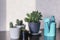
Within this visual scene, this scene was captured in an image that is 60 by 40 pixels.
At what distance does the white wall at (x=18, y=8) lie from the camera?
6.47ft

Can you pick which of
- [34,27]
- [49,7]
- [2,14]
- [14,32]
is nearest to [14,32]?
[14,32]

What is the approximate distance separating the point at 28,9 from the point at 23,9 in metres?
0.06

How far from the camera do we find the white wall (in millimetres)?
1973

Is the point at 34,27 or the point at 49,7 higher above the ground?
the point at 49,7

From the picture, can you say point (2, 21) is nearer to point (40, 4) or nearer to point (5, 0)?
point (5, 0)

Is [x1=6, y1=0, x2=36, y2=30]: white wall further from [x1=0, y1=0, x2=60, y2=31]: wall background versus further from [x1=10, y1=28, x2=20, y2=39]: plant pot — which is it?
[x1=10, y1=28, x2=20, y2=39]: plant pot

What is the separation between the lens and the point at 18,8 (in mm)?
1990

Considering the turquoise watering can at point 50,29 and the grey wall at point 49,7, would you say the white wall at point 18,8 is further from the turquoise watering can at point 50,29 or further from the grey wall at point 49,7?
the turquoise watering can at point 50,29

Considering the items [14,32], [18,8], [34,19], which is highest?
[18,8]

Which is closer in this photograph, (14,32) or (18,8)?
(14,32)

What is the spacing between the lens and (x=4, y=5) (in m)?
1.95

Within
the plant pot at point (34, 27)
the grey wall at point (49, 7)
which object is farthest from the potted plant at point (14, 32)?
the grey wall at point (49, 7)

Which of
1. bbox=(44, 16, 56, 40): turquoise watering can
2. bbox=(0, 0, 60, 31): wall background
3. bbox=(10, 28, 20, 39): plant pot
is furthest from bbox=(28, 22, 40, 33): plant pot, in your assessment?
bbox=(0, 0, 60, 31): wall background

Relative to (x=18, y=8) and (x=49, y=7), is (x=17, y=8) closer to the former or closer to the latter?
(x=18, y=8)
